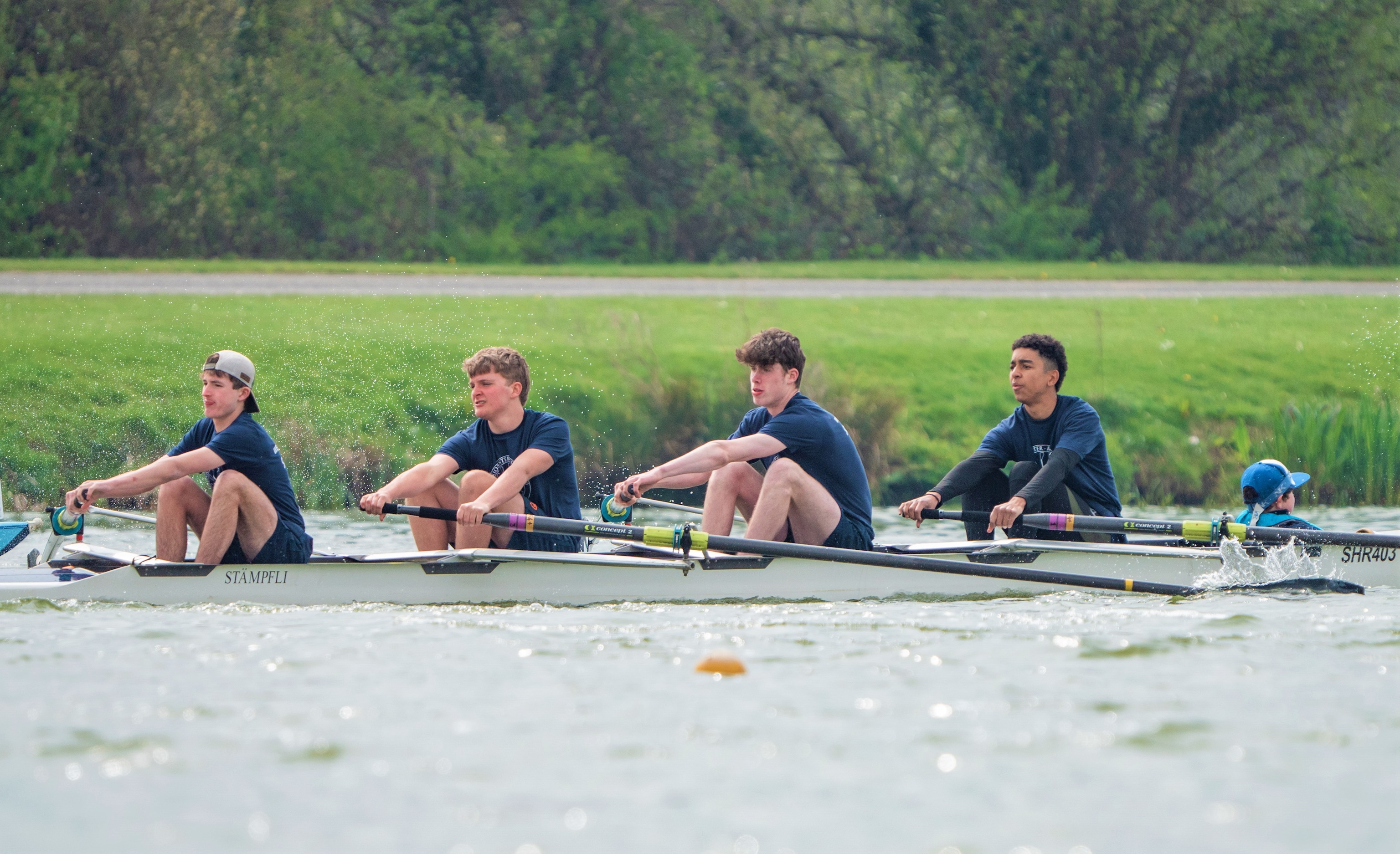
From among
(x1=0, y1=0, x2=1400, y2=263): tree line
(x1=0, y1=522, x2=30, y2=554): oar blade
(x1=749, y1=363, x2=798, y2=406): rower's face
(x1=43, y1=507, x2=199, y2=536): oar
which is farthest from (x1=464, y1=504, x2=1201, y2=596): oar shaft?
(x1=0, y1=0, x2=1400, y2=263): tree line

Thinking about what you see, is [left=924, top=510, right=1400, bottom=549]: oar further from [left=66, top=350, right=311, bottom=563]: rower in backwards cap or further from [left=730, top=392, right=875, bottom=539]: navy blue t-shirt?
[left=66, top=350, right=311, bottom=563]: rower in backwards cap

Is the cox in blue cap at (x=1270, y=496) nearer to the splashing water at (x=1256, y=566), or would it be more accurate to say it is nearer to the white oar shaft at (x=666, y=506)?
the splashing water at (x=1256, y=566)

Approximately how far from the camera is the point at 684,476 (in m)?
8.66

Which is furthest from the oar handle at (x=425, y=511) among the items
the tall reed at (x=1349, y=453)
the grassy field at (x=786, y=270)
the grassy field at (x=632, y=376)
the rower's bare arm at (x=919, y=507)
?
the grassy field at (x=786, y=270)

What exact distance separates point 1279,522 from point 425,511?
4.69 meters

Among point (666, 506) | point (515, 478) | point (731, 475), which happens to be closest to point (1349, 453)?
point (666, 506)

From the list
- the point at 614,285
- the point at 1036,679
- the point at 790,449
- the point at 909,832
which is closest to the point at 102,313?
the point at 614,285

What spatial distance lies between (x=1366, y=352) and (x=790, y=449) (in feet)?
38.8

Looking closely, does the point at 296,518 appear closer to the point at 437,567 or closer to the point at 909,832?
the point at 437,567

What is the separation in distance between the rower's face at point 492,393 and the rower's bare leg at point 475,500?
1.07 ft

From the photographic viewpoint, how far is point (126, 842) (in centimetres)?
434

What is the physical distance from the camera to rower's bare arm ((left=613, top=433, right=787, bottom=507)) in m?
8.34

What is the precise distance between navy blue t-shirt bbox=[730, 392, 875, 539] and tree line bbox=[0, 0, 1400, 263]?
58.3 ft

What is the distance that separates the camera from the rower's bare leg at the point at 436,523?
8266mm
